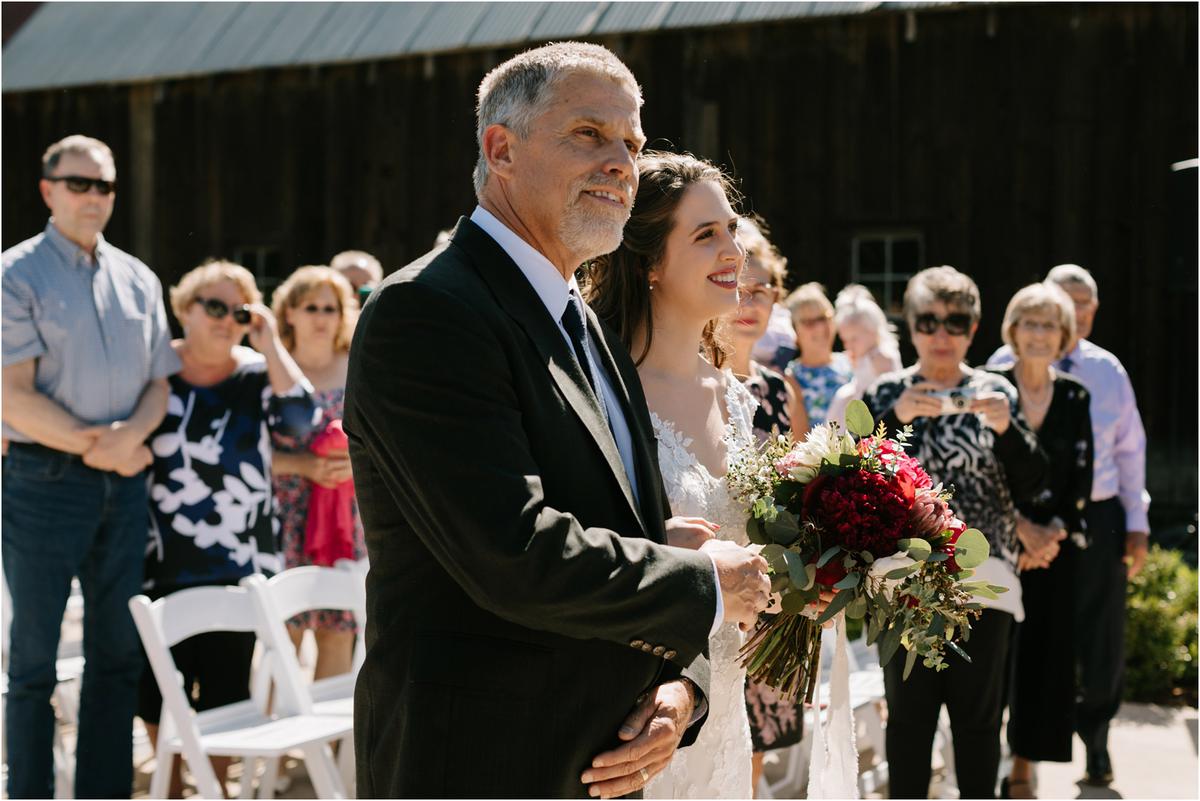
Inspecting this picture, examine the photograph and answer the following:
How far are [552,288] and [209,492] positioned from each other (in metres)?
3.53

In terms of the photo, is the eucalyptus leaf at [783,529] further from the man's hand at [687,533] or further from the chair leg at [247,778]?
the chair leg at [247,778]

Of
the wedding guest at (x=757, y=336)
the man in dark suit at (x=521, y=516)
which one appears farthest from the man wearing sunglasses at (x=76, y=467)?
the man in dark suit at (x=521, y=516)

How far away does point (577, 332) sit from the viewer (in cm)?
257

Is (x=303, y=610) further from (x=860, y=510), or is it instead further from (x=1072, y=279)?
(x=1072, y=279)

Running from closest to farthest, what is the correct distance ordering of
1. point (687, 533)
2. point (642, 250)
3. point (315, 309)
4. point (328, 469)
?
point (687, 533) < point (642, 250) < point (328, 469) < point (315, 309)

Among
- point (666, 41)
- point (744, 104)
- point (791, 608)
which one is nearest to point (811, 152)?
point (744, 104)

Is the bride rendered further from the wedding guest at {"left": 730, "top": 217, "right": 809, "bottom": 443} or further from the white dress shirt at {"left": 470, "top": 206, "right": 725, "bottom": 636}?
the white dress shirt at {"left": 470, "top": 206, "right": 725, "bottom": 636}

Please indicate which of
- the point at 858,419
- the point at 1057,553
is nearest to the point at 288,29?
the point at 1057,553

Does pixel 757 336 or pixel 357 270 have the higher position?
pixel 357 270

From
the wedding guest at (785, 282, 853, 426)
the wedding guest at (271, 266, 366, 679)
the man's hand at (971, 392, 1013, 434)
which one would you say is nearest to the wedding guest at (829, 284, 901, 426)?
the wedding guest at (785, 282, 853, 426)

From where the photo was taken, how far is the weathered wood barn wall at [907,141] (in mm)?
12125

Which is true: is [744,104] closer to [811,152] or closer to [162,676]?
[811,152]

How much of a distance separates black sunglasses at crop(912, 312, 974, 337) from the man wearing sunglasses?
312 centimetres

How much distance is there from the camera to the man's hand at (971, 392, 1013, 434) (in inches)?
195
